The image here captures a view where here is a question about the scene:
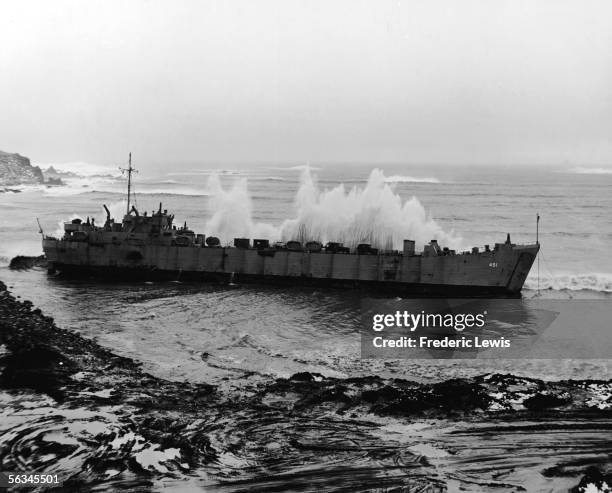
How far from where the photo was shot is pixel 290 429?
1644cm

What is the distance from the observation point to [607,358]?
924 inches

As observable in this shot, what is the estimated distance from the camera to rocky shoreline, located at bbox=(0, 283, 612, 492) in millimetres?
13977

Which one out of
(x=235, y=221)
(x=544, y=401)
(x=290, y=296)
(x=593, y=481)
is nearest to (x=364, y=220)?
(x=290, y=296)

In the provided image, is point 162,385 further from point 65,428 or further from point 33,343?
point 33,343

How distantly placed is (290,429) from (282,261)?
21.3 metres

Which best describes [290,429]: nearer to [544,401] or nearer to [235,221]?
[544,401]

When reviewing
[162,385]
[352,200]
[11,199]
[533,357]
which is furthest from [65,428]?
[11,199]

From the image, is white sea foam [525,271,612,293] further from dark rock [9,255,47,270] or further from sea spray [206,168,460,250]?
dark rock [9,255,47,270]

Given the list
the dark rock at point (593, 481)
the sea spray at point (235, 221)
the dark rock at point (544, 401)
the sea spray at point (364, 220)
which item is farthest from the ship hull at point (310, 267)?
the dark rock at point (593, 481)

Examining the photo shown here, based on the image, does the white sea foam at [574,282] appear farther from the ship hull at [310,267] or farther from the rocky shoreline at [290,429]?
the rocky shoreline at [290,429]

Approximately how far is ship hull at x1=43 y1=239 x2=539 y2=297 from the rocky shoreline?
14805mm

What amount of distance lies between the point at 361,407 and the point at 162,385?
6783 millimetres

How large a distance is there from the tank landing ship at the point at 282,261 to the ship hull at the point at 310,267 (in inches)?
2.3

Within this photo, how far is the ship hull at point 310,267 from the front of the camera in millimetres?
34938
